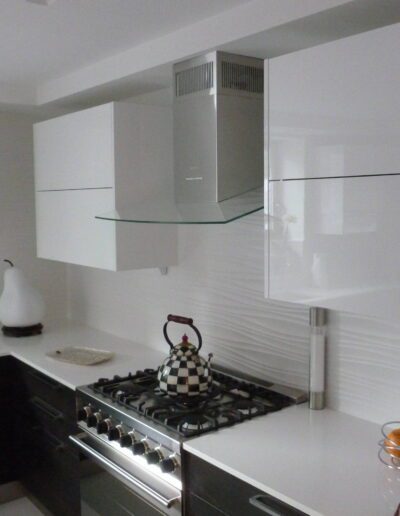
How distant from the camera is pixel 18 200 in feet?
12.7

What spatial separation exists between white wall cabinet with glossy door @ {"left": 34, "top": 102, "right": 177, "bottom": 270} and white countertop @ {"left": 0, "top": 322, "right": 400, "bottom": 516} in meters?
1.08

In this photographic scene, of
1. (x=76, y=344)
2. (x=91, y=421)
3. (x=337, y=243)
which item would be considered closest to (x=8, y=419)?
(x=76, y=344)

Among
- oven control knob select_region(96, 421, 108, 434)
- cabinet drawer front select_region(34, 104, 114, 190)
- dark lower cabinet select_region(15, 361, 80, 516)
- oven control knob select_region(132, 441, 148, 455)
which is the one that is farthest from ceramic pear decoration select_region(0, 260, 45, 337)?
oven control knob select_region(132, 441, 148, 455)

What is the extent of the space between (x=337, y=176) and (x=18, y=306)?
2379 millimetres

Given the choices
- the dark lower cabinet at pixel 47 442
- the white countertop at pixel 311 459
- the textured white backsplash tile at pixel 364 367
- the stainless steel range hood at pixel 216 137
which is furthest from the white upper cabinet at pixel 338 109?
the dark lower cabinet at pixel 47 442

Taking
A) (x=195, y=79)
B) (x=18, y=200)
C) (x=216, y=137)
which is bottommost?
(x=18, y=200)

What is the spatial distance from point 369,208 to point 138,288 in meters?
2.01

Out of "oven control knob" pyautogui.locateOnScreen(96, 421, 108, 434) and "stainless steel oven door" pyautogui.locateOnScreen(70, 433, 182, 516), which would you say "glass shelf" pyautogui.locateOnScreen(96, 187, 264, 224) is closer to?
"oven control knob" pyautogui.locateOnScreen(96, 421, 108, 434)

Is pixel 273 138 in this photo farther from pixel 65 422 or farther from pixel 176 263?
pixel 65 422

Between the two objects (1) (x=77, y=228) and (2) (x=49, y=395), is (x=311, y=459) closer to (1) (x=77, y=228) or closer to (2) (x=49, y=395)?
(2) (x=49, y=395)

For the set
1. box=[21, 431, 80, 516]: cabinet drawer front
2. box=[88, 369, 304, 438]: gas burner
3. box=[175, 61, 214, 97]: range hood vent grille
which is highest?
box=[175, 61, 214, 97]: range hood vent grille

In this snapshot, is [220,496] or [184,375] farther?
[184,375]

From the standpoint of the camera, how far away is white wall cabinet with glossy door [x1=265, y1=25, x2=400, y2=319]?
1542 millimetres

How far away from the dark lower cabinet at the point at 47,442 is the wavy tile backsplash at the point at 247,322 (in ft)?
2.08
